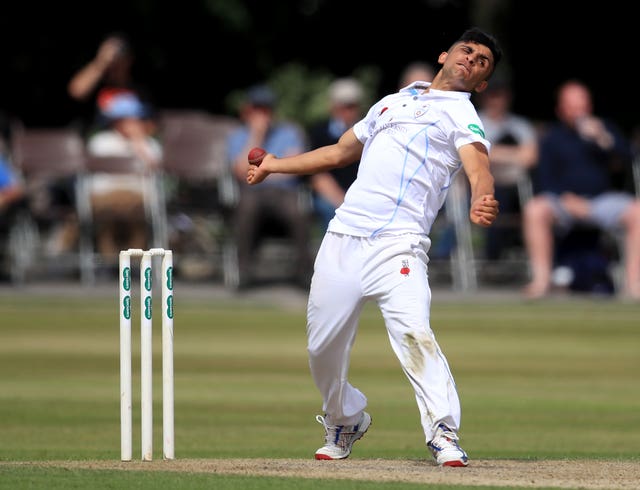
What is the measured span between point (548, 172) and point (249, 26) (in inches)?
454

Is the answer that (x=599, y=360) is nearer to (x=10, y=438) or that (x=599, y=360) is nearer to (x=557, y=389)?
(x=557, y=389)

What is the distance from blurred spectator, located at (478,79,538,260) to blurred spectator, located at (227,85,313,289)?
2386 millimetres

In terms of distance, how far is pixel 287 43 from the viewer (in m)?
30.1

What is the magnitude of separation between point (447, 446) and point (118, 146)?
41.3ft

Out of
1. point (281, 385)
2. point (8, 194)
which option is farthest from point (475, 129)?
point (8, 194)

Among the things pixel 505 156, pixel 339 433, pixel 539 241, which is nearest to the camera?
pixel 339 433

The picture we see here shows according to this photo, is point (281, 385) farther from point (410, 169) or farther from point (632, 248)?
point (632, 248)

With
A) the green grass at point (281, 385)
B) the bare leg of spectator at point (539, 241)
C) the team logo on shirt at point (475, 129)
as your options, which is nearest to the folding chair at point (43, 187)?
the green grass at point (281, 385)

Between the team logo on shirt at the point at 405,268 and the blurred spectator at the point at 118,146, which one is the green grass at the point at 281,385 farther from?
the blurred spectator at the point at 118,146

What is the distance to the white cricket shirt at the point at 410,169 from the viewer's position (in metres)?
7.71

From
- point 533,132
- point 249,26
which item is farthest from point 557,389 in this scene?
point 249,26

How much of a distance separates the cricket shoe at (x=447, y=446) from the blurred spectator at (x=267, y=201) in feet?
35.7

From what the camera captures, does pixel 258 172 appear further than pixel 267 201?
No

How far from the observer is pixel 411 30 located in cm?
3080
